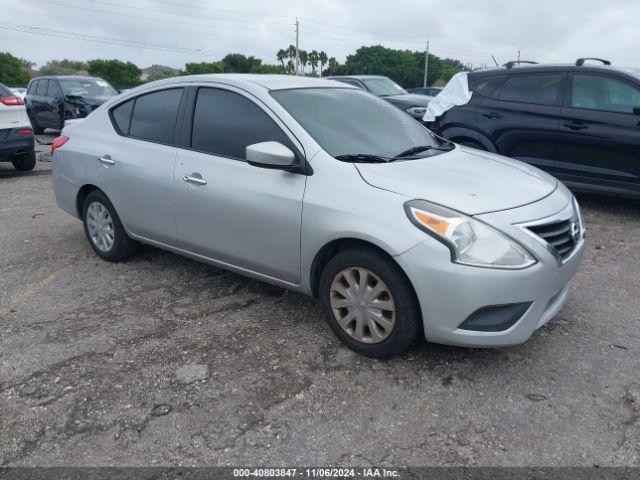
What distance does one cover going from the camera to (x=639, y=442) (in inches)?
101

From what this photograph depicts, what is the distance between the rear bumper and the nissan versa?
16.2 ft

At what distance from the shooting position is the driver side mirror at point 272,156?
11.0ft

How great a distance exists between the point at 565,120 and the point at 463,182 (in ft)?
12.4

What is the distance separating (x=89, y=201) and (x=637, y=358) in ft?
14.3

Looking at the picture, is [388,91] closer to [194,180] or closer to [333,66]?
[194,180]

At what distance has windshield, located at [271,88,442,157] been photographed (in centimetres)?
361

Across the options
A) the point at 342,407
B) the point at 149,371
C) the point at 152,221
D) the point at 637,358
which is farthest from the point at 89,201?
the point at 637,358

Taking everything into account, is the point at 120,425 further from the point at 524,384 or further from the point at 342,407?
the point at 524,384

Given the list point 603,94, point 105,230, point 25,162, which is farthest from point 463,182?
point 25,162

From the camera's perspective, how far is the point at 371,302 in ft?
10.4

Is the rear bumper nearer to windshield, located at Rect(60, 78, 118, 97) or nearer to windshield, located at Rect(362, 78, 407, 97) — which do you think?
windshield, located at Rect(60, 78, 118, 97)

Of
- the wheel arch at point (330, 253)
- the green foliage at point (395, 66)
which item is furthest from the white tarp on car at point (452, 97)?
the green foliage at point (395, 66)

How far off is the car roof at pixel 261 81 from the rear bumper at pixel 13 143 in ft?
18.1

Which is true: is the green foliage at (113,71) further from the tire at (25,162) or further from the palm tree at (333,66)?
the tire at (25,162)
